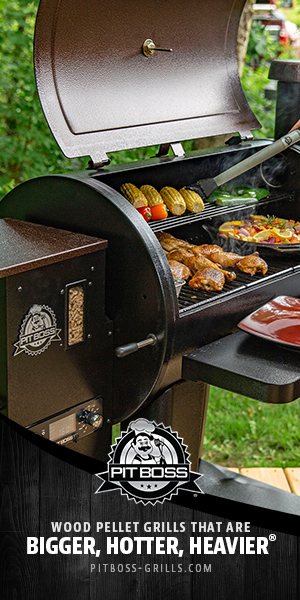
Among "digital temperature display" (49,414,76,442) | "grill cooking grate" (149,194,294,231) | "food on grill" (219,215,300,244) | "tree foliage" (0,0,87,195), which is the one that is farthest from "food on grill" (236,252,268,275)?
"tree foliage" (0,0,87,195)

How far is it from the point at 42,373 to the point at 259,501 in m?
1.52

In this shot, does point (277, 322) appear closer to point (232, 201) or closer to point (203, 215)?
point (203, 215)

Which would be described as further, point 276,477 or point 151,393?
point 276,477

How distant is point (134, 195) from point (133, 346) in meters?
0.75

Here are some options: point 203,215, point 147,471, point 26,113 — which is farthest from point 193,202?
point 26,113

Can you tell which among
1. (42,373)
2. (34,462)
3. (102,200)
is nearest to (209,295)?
(102,200)

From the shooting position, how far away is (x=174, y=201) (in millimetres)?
2744

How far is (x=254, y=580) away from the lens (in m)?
2.11

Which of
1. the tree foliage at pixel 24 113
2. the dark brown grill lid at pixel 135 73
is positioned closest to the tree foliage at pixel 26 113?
the tree foliage at pixel 24 113

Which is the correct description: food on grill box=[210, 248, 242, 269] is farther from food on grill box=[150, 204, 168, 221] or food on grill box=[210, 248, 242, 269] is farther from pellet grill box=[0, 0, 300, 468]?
food on grill box=[150, 204, 168, 221]

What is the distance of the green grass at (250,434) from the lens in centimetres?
384

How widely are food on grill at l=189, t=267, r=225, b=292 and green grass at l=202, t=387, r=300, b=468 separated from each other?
152cm

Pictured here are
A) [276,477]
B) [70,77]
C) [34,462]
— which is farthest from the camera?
[276,477]

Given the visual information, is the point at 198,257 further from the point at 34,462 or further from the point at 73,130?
the point at 34,462
